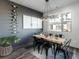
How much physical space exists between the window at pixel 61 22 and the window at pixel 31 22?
1.05 metres

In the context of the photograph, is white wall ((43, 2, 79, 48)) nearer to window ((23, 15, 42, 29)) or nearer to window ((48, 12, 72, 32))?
window ((48, 12, 72, 32))

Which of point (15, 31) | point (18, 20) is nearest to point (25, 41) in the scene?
point (15, 31)

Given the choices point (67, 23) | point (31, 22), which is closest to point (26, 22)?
point (31, 22)

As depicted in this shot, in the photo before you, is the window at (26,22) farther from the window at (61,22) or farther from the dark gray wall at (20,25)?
the window at (61,22)

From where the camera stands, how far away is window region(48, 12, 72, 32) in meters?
4.88

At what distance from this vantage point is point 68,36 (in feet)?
15.7

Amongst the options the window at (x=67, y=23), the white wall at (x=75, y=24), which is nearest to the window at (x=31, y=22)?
the window at (x=67, y=23)

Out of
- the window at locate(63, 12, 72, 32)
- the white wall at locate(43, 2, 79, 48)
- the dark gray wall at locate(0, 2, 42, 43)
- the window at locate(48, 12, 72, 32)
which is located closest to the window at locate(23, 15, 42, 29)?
the dark gray wall at locate(0, 2, 42, 43)

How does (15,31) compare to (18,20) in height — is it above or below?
below

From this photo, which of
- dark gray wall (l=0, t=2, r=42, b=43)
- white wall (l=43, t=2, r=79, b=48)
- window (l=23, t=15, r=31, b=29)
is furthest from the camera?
window (l=23, t=15, r=31, b=29)

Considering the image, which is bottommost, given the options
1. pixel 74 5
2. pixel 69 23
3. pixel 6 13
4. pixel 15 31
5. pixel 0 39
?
pixel 0 39

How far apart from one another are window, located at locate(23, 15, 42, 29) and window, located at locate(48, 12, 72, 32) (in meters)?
1.05

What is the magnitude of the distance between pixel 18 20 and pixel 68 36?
136 inches

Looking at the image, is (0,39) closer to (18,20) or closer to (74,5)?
(18,20)
